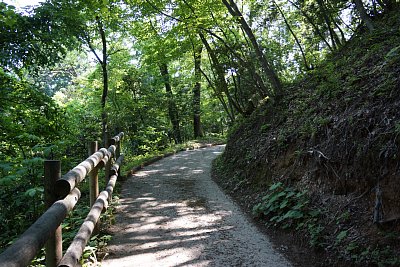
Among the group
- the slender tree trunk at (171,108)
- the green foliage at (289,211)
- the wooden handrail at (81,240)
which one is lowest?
the green foliage at (289,211)

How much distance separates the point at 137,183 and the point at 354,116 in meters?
5.46

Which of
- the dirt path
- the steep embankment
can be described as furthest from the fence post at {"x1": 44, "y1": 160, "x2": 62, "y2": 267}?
the steep embankment

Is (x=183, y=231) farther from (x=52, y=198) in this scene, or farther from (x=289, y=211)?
(x=52, y=198)

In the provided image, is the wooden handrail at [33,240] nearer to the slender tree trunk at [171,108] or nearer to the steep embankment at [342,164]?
the steep embankment at [342,164]

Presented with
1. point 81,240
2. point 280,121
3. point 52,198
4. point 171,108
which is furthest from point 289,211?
point 171,108

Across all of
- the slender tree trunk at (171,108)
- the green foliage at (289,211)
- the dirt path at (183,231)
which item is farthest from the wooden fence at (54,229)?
the slender tree trunk at (171,108)

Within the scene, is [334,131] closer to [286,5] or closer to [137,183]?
[137,183]

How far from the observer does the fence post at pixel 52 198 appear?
2.62 m

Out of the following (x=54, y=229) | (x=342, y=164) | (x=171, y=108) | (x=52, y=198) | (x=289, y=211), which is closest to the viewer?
(x=54, y=229)

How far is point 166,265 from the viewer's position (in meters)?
3.68

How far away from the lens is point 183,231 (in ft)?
15.5

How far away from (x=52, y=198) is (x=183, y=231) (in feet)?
8.00

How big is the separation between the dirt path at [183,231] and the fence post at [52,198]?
1214 mm

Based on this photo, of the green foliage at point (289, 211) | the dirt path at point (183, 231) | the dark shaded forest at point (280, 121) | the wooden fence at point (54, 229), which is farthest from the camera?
the green foliage at point (289, 211)
